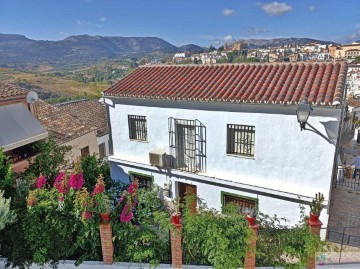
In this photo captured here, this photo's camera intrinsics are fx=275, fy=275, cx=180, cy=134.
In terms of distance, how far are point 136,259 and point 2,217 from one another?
16.8 feet

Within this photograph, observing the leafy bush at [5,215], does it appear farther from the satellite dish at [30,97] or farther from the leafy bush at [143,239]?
the satellite dish at [30,97]

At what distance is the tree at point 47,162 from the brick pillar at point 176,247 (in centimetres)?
968

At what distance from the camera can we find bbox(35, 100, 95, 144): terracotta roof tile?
25.2 metres

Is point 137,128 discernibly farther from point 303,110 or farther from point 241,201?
point 303,110

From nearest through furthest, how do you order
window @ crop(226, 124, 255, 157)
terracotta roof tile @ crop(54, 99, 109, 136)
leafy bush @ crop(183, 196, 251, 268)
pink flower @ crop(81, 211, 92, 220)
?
leafy bush @ crop(183, 196, 251, 268) < pink flower @ crop(81, 211, 92, 220) < window @ crop(226, 124, 255, 157) < terracotta roof tile @ crop(54, 99, 109, 136)

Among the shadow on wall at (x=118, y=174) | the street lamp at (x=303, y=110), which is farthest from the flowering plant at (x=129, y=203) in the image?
the shadow on wall at (x=118, y=174)

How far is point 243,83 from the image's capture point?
15.2m

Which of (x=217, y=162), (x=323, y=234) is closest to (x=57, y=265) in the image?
(x=217, y=162)

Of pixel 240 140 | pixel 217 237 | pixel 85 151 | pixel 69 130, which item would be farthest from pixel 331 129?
pixel 69 130

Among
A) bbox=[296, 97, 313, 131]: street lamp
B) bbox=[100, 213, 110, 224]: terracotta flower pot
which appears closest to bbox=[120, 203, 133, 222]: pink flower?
bbox=[100, 213, 110, 224]: terracotta flower pot

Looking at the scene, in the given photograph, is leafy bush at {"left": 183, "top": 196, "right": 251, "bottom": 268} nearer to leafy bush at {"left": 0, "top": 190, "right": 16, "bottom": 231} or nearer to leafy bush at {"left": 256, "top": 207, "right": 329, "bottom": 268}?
leafy bush at {"left": 256, "top": 207, "right": 329, "bottom": 268}

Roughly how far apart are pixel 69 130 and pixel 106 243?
18.2 metres

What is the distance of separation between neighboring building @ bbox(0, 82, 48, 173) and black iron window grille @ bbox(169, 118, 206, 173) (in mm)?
9851

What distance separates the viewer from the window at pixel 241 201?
15173 mm
